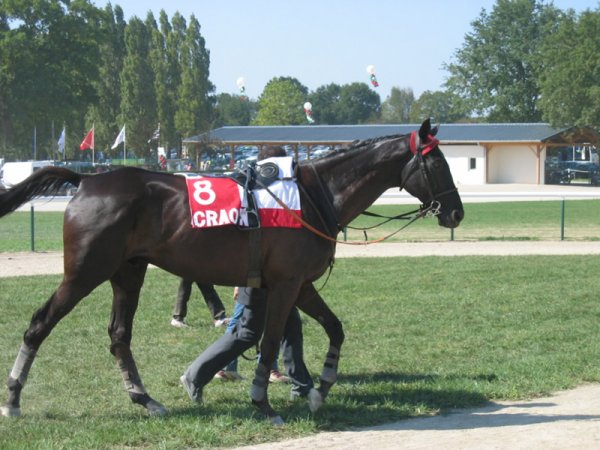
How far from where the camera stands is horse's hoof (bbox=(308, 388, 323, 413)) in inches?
253

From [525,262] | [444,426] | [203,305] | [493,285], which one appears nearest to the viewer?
[444,426]

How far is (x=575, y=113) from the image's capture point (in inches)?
2596

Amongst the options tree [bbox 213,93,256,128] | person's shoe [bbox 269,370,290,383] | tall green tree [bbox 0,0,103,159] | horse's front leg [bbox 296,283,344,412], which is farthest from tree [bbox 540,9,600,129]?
Result: tree [bbox 213,93,256,128]

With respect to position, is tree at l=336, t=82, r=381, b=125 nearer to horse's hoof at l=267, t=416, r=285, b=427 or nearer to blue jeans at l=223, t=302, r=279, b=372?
blue jeans at l=223, t=302, r=279, b=372

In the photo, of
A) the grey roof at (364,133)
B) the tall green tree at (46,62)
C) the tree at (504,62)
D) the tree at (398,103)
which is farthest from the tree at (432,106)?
the tall green tree at (46,62)

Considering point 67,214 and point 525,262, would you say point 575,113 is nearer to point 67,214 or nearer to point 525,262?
point 525,262

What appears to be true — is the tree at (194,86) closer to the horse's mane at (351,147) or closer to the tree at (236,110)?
the tree at (236,110)

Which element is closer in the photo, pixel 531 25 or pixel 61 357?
pixel 61 357

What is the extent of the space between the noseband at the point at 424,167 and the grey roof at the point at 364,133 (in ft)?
189

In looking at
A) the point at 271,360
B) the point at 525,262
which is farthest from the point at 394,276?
the point at 271,360

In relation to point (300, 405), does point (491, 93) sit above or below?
above

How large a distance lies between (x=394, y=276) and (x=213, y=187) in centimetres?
802

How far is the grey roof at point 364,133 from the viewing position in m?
65.8

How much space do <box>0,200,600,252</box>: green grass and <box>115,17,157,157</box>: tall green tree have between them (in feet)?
136
